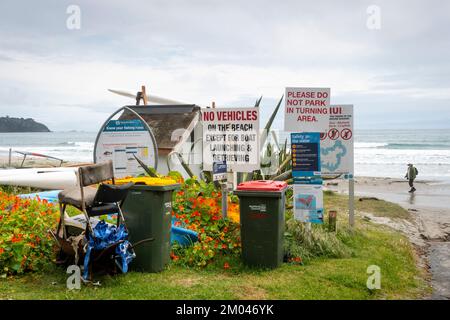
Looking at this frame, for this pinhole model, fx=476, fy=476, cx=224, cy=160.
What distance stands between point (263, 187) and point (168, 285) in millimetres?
1909

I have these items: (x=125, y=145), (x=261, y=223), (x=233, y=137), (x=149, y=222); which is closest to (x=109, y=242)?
(x=149, y=222)

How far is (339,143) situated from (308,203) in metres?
2.25

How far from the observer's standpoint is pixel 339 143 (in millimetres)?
9844

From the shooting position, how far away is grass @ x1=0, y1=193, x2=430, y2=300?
5.64m

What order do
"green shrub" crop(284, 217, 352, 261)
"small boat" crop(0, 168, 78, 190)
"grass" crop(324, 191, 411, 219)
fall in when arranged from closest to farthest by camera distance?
"green shrub" crop(284, 217, 352, 261) → "small boat" crop(0, 168, 78, 190) → "grass" crop(324, 191, 411, 219)

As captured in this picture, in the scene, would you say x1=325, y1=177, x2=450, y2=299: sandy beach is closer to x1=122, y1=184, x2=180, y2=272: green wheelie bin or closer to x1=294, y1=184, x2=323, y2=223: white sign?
x1=294, y1=184, x2=323, y2=223: white sign

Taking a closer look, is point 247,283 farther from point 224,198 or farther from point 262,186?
point 224,198

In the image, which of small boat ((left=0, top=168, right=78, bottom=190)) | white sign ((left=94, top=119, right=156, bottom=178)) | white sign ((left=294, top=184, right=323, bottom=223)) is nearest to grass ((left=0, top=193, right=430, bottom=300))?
white sign ((left=294, top=184, right=323, bottom=223))

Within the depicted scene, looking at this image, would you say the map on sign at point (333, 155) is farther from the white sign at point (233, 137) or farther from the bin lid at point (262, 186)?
the bin lid at point (262, 186)

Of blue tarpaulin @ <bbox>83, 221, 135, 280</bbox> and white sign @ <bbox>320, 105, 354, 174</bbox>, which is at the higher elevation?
white sign @ <bbox>320, 105, 354, 174</bbox>

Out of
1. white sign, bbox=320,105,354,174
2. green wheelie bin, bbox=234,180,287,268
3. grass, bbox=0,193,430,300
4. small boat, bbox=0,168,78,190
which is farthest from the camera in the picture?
small boat, bbox=0,168,78,190

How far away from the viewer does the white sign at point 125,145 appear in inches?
418

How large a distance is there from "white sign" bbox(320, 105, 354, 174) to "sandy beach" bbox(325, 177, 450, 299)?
2311 mm

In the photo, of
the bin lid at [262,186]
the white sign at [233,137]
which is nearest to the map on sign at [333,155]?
the white sign at [233,137]
